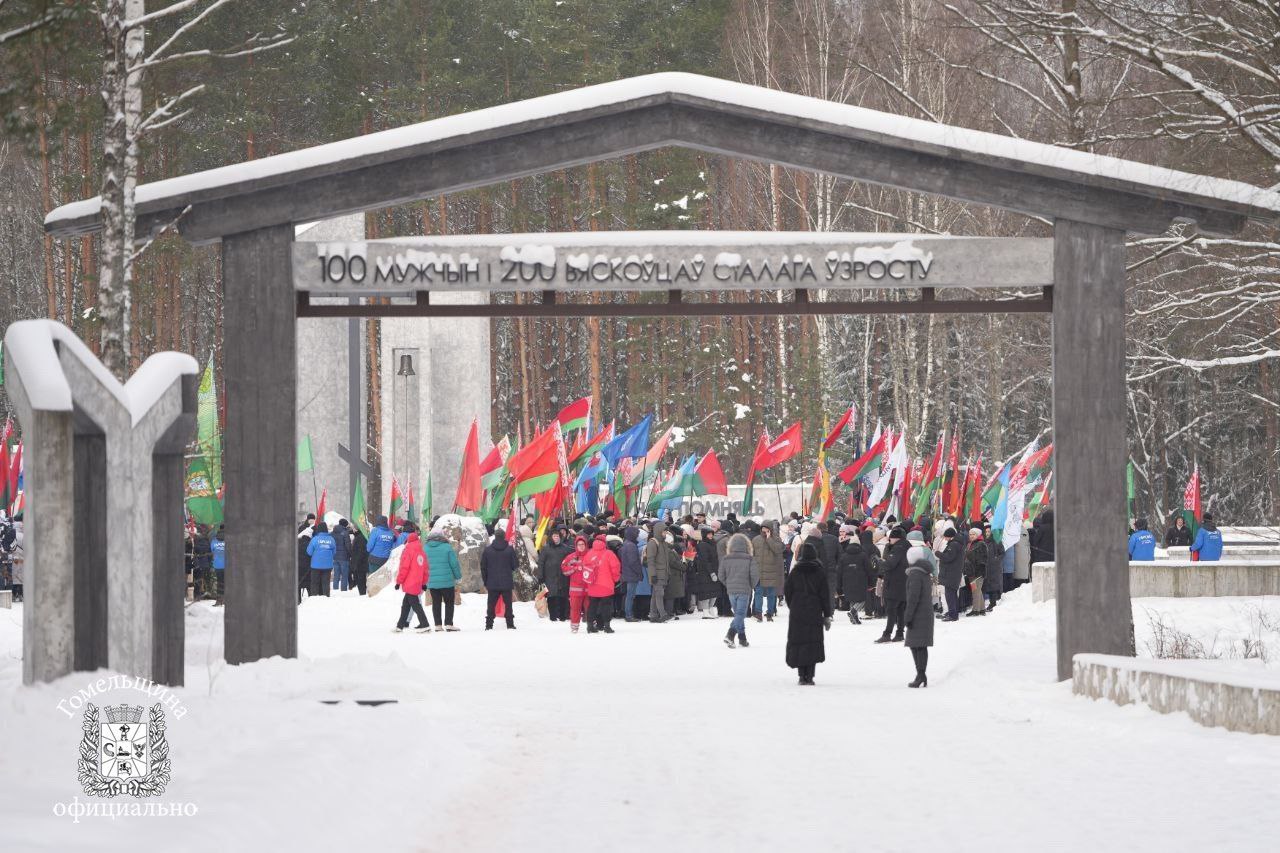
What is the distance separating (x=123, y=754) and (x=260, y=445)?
23.5 feet

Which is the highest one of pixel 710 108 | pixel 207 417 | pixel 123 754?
pixel 710 108

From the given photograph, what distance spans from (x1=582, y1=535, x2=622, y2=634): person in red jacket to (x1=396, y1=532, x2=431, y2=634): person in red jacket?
2.17 m

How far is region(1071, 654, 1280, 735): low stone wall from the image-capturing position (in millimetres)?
10734

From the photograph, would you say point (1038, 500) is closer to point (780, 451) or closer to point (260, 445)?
point (780, 451)

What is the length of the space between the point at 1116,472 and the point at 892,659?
495cm

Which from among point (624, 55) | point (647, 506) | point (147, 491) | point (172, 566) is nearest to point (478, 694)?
point (172, 566)

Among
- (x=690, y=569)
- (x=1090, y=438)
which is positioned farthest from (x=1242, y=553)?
(x=1090, y=438)

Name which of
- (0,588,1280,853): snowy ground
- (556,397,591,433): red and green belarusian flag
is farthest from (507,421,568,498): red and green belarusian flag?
(0,588,1280,853): snowy ground

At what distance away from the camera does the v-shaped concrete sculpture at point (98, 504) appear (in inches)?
357

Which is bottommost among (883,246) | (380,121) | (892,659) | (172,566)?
(892,659)

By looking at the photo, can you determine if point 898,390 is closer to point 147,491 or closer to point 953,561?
point 953,561

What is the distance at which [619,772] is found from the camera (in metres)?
10.0

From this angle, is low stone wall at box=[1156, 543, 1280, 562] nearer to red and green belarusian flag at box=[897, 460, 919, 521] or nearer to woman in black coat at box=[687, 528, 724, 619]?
red and green belarusian flag at box=[897, 460, 919, 521]

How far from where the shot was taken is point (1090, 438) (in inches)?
579
